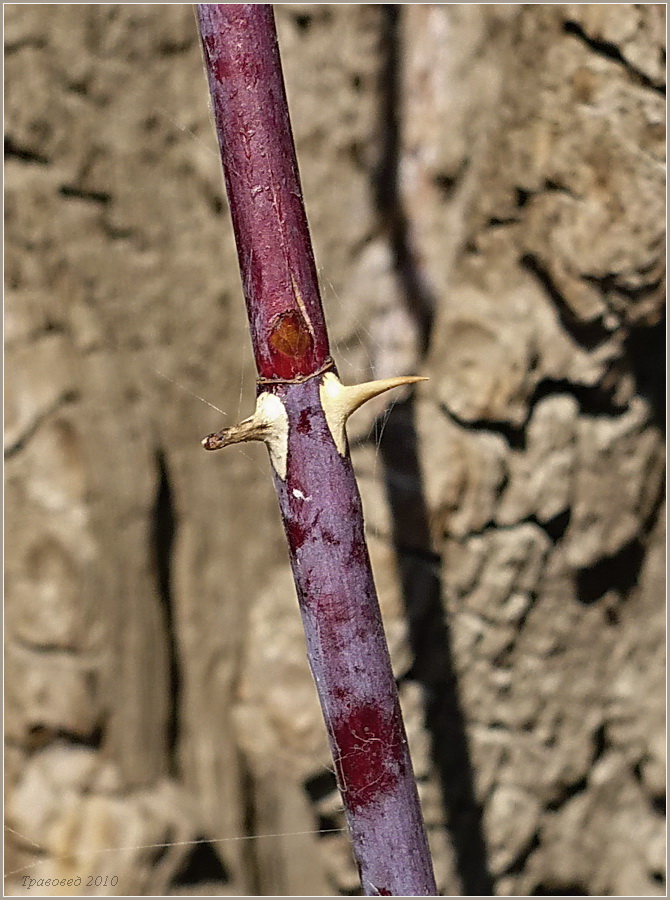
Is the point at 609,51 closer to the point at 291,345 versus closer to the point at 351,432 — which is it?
the point at 351,432

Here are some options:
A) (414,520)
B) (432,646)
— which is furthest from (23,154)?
(432,646)

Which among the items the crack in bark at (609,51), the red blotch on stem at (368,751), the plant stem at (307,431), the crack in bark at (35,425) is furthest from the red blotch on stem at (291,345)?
the crack in bark at (609,51)

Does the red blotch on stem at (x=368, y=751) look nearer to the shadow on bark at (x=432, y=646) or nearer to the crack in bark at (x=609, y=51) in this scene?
the shadow on bark at (x=432, y=646)

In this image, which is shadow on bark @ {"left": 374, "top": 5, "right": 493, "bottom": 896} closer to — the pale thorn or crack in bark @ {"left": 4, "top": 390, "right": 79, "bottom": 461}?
crack in bark @ {"left": 4, "top": 390, "right": 79, "bottom": 461}

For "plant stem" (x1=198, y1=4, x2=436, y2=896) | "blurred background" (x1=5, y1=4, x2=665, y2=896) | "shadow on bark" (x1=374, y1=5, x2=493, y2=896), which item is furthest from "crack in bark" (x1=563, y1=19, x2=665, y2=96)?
"plant stem" (x1=198, y1=4, x2=436, y2=896)

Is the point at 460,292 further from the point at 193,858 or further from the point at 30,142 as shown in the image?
the point at 193,858
